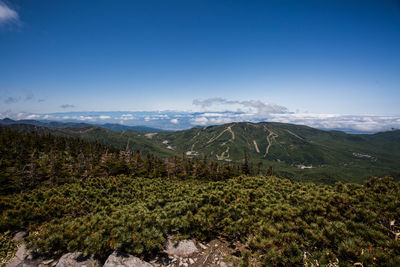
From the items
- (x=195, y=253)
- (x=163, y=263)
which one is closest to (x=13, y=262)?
(x=163, y=263)

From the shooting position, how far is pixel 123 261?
811 cm

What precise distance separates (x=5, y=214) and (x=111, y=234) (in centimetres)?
1016

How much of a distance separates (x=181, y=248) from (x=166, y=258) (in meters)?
1.05

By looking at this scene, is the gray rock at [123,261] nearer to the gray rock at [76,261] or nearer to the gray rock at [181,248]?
the gray rock at [76,261]

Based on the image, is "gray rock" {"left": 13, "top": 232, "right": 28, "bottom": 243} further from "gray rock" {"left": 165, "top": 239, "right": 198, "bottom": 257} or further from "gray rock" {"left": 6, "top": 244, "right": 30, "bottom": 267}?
"gray rock" {"left": 165, "top": 239, "right": 198, "bottom": 257}

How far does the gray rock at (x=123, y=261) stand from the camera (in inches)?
311

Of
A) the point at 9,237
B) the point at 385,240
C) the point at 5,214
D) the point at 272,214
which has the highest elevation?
the point at 385,240

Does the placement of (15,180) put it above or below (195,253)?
below

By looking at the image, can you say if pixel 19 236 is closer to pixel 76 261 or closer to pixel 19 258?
pixel 19 258

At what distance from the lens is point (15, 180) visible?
1750 inches

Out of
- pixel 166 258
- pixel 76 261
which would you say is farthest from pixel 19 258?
pixel 166 258

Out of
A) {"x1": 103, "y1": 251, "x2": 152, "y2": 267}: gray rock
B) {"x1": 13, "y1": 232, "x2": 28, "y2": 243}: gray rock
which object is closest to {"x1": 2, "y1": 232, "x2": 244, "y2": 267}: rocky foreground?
{"x1": 103, "y1": 251, "x2": 152, "y2": 267}: gray rock

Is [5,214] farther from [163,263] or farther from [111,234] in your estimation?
[163,263]

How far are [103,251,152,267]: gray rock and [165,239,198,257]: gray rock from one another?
1765 mm
